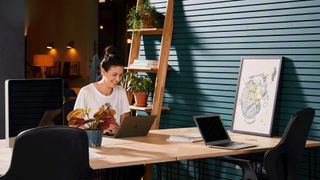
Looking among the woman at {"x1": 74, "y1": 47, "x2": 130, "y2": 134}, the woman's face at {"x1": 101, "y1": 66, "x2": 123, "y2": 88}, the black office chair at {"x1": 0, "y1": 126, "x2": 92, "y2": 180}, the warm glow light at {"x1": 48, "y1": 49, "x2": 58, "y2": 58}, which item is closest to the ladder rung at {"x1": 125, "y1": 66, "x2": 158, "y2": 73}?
the woman at {"x1": 74, "y1": 47, "x2": 130, "y2": 134}

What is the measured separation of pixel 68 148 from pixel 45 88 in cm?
80

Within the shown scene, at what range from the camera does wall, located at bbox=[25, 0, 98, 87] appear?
12579mm

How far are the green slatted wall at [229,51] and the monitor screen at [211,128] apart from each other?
0.80 m

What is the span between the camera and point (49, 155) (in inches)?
101

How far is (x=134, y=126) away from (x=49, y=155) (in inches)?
53.8

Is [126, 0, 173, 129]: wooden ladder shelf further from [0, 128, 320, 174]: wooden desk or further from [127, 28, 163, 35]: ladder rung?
[0, 128, 320, 174]: wooden desk

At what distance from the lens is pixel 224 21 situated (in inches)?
197

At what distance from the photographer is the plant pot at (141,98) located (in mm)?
5613

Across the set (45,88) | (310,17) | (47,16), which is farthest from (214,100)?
(47,16)

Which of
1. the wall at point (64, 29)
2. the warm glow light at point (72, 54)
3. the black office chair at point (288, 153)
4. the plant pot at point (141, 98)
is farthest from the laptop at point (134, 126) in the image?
the warm glow light at point (72, 54)

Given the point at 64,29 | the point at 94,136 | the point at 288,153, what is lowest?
the point at 288,153

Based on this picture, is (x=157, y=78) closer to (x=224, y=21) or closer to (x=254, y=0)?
(x=224, y=21)

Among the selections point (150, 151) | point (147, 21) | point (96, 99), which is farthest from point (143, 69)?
point (150, 151)

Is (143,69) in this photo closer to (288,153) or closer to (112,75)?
(112,75)
